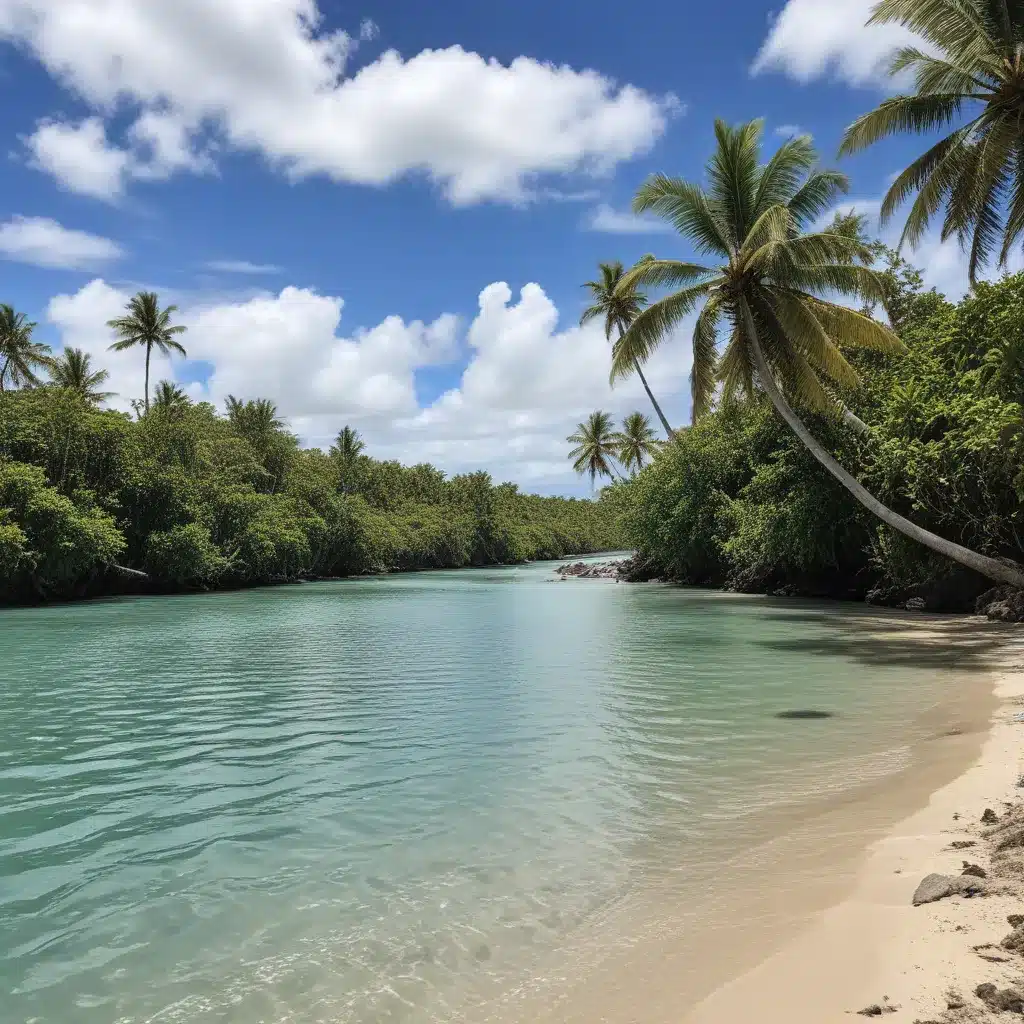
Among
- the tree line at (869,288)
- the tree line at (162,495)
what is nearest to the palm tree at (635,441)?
the tree line at (162,495)

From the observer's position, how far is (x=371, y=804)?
6195mm

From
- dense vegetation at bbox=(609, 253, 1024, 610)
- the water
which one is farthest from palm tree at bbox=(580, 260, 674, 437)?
the water

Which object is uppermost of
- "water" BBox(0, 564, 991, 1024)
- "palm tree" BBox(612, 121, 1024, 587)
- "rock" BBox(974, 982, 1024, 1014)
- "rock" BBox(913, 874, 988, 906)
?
"palm tree" BBox(612, 121, 1024, 587)

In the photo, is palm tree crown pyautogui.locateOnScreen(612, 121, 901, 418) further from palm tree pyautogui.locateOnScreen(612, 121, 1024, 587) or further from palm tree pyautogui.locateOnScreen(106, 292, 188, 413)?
palm tree pyautogui.locateOnScreen(106, 292, 188, 413)

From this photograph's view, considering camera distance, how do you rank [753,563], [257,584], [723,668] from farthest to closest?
[257,584]
[753,563]
[723,668]

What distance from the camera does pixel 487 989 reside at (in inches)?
138

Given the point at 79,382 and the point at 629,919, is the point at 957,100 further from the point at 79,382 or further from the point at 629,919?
the point at 79,382

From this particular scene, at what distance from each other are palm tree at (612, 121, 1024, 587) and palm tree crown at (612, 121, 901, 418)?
0.09ft

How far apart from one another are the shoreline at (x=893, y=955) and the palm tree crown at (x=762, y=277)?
1492 cm

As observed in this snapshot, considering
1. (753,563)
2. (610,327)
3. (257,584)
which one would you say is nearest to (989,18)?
(753,563)

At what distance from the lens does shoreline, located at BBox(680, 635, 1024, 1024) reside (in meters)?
2.95

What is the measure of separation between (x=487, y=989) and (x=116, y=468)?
37.9 meters

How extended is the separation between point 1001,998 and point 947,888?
3.88 ft

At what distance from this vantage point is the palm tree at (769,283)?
1775 cm
